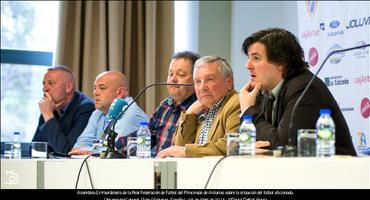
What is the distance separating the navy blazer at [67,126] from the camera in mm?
4535

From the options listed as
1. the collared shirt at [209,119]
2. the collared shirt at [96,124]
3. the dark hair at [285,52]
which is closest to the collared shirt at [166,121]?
the collared shirt at [96,124]

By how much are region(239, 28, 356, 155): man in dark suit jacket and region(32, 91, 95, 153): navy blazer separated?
5.97 ft

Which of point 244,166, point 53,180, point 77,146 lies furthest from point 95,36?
point 244,166

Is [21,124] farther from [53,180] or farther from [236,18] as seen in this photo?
[53,180]

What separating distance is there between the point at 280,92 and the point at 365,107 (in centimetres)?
167

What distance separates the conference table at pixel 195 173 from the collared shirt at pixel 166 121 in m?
1.21

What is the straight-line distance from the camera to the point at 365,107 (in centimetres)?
439

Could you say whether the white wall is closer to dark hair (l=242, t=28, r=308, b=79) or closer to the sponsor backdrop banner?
the sponsor backdrop banner

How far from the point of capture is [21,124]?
6008mm

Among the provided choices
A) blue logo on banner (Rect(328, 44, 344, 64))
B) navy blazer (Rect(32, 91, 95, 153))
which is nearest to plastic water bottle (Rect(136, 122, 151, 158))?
navy blazer (Rect(32, 91, 95, 153))

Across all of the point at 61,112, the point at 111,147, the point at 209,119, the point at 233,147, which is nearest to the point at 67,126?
the point at 61,112

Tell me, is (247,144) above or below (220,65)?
below

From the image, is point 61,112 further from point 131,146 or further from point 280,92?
point 280,92

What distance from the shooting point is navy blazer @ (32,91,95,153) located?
14.9 ft
